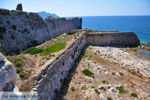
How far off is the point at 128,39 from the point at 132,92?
2439cm

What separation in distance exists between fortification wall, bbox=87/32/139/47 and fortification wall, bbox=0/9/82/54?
12.0m

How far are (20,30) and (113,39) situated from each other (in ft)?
83.4

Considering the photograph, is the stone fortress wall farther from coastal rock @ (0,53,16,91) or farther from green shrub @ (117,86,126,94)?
green shrub @ (117,86,126,94)

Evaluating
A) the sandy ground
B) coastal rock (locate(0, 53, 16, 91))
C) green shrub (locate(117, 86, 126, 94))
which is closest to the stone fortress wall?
coastal rock (locate(0, 53, 16, 91))

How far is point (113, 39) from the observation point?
3306 cm

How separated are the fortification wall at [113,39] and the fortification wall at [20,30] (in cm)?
1200

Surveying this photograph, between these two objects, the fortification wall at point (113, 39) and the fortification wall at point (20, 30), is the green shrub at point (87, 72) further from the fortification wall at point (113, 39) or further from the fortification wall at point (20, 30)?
the fortification wall at point (113, 39)

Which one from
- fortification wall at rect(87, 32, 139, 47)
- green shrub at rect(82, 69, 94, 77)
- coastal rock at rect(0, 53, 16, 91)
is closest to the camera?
coastal rock at rect(0, 53, 16, 91)

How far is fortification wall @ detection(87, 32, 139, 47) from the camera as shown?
3167 cm

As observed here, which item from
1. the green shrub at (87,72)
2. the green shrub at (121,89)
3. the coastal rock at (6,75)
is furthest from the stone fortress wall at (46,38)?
the green shrub at (121,89)

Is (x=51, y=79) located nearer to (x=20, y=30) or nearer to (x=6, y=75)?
(x=6, y=75)

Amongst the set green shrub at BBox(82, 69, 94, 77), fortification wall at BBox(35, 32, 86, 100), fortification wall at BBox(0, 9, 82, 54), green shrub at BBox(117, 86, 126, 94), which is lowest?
green shrub at BBox(117, 86, 126, 94)

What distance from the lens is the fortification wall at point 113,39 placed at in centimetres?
3167

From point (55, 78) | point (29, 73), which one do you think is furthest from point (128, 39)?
point (29, 73)
